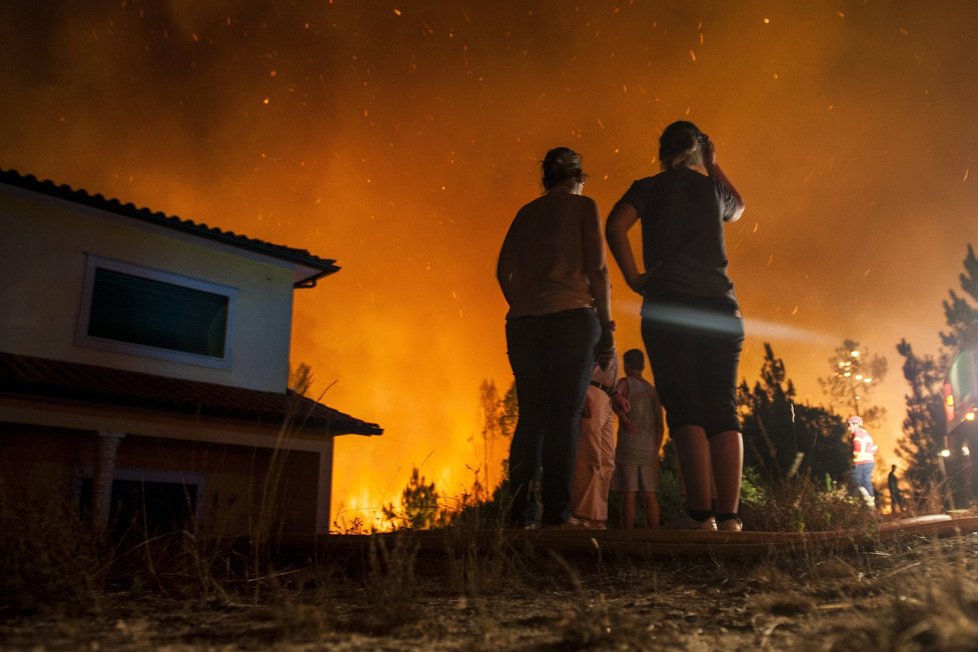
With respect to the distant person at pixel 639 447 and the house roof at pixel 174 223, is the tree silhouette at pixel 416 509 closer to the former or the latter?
the distant person at pixel 639 447

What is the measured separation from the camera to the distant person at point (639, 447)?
6562mm

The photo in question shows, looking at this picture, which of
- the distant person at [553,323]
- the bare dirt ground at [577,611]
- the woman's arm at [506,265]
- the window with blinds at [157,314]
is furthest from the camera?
the window with blinds at [157,314]

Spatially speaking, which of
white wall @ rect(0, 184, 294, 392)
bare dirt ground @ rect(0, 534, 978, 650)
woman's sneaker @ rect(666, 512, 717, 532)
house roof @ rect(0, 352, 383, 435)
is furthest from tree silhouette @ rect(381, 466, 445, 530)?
white wall @ rect(0, 184, 294, 392)

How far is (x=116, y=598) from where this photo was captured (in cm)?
254

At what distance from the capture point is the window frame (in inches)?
469

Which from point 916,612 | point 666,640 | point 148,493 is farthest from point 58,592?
point 148,493

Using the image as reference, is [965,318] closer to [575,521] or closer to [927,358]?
[927,358]

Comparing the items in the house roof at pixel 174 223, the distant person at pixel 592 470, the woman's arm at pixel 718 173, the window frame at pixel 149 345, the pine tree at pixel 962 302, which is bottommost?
the distant person at pixel 592 470

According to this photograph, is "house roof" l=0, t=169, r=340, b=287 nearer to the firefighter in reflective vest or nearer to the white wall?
the white wall

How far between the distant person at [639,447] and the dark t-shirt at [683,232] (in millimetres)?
2722

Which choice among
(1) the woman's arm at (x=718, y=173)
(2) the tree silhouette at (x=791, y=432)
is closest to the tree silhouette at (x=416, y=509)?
(1) the woman's arm at (x=718, y=173)

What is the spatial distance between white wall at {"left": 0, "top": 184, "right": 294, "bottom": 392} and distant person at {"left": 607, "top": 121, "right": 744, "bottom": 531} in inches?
414

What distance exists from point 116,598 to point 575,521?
2.20 m

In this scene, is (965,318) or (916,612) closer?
(916,612)
